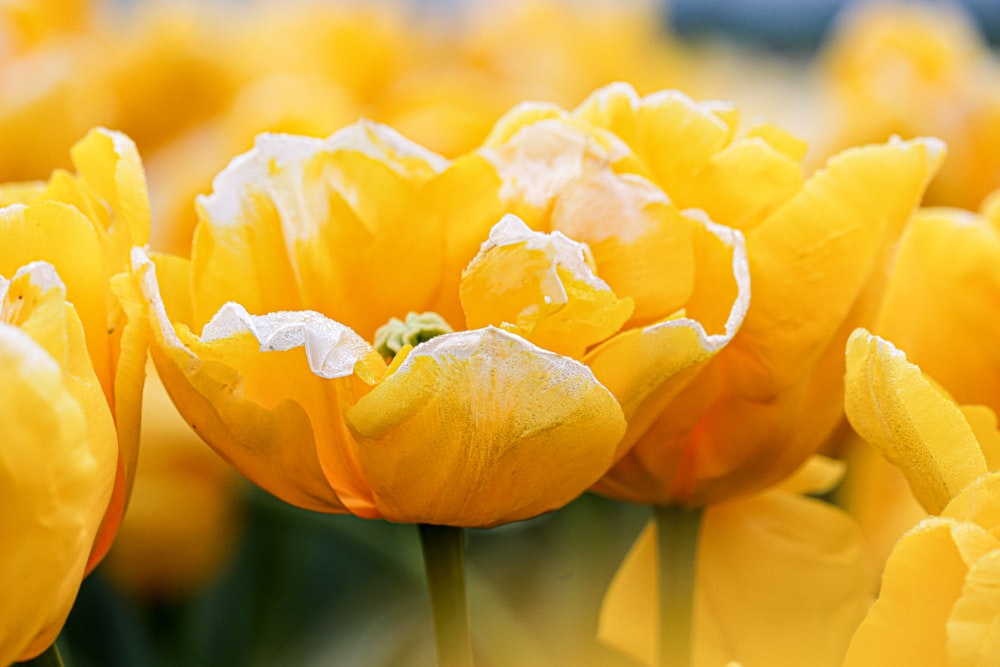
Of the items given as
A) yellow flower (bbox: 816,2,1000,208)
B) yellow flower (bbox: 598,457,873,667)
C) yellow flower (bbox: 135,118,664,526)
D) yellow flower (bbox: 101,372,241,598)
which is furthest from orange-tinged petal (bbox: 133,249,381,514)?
yellow flower (bbox: 816,2,1000,208)

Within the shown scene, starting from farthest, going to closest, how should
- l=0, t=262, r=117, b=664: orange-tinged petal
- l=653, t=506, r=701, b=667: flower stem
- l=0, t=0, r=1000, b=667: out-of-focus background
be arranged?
l=0, t=0, r=1000, b=667: out-of-focus background → l=653, t=506, r=701, b=667: flower stem → l=0, t=262, r=117, b=664: orange-tinged petal

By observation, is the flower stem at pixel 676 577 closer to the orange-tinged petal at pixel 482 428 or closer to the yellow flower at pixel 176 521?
the orange-tinged petal at pixel 482 428

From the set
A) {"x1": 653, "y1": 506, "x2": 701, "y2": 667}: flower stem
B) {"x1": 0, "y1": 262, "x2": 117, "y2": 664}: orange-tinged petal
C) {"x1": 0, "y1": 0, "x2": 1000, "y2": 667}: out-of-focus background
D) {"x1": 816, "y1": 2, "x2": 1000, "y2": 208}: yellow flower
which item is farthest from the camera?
{"x1": 816, "y1": 2, "x2": 1000, "y2": 208}: yellow flower

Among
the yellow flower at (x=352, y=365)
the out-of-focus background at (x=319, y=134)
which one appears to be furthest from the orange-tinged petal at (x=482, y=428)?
the out-of-focus background at (x=319, y=134)

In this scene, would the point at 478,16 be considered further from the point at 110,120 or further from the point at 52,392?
the point at 52,392

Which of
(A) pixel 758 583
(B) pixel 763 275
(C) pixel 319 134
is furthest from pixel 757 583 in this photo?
(C) pixel 319 134

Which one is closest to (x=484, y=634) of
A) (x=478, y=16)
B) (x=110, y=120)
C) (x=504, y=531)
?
(x=504, y=531)

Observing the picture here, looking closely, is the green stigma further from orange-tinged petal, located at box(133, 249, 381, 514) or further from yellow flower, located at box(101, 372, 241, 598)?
yellow flower, located at box(101, 372, 241, 598)

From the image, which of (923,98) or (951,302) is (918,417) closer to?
(951,302)

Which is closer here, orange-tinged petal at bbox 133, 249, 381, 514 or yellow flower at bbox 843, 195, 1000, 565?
orange-tinged petal at bbox 133, 249, 381, 514
